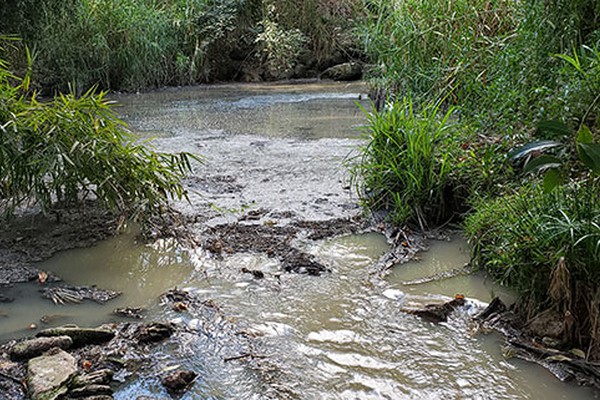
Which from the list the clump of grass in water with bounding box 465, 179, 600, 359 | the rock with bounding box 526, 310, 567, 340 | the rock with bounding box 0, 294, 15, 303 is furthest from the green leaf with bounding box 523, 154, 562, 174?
the rock with bounding box 0, 294, 15, 303

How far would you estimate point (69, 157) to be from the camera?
2646mm

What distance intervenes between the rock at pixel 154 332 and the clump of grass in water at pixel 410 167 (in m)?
1.45

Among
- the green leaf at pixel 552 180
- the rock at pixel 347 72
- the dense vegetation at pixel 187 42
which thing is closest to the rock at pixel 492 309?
the green leaf at pixel 552 180

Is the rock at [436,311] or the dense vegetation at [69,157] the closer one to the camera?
the rock at [436,311]

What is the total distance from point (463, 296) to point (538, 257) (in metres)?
0.39

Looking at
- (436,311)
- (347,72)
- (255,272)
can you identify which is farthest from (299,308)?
(347,72)

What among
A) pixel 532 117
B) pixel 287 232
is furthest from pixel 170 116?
pixel 532 117

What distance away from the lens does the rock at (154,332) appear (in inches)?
74.4

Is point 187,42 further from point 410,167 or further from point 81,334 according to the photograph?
point 81,334

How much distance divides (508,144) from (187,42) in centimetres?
981

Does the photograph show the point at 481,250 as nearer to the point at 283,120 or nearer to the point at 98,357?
the point at 98,357

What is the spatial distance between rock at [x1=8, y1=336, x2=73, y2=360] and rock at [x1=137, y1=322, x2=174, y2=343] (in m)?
0.22

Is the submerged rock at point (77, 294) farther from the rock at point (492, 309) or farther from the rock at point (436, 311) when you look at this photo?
the rock at point (492, 309)

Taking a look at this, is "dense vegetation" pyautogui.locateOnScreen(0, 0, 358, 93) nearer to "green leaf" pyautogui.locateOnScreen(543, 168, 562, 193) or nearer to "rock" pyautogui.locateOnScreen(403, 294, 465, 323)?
"rock" pyautogui.locateOnScreen(403, 294, 465, 323)
